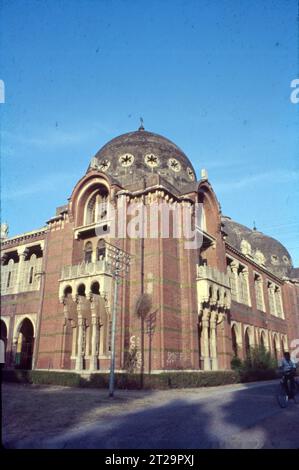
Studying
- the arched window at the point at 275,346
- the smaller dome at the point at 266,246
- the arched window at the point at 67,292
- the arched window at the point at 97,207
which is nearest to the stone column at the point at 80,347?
the arched window at the point at 67,292

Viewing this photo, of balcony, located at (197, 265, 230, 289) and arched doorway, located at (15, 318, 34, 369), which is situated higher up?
balcony, located at (197, 265, 230, 289)

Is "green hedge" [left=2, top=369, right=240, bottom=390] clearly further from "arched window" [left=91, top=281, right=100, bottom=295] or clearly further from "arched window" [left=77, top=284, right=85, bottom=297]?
"arched window" [left=91, top=281, right=100, bottom=295]

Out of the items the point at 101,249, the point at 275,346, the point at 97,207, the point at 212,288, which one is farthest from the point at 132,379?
the point at 275,346

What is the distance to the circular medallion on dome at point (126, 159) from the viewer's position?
2887cm

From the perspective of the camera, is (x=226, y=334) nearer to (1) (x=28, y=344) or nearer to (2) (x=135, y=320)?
(2) (x=135, y=320)

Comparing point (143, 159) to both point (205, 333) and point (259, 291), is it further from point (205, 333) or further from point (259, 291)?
point (259, 291)

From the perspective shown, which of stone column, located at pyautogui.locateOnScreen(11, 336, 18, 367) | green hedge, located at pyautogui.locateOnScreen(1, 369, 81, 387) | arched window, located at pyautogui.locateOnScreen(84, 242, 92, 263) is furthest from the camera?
stone column, located at pyautogui.locateOnScreen(11, 336, 18, 367)

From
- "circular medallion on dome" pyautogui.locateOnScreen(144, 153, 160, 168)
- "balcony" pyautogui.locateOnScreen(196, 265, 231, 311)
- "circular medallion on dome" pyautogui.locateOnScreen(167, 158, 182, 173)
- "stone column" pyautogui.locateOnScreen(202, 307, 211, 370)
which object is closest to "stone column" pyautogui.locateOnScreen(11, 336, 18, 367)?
"stone column" pyautogui.locateOnScreen(202, 307, 211, 370)

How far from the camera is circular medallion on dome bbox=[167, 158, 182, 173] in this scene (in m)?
29.6

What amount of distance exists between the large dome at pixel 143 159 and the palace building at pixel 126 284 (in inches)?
4.0

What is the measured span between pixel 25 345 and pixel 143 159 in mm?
18146

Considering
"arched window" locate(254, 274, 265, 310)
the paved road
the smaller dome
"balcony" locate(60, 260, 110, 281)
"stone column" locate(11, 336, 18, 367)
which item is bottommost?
the paved road

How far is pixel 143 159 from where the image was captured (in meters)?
28.9

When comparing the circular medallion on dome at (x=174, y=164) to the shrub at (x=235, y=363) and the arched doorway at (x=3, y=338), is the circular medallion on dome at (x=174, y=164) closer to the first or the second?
the shrub at (x=235, y=363)
